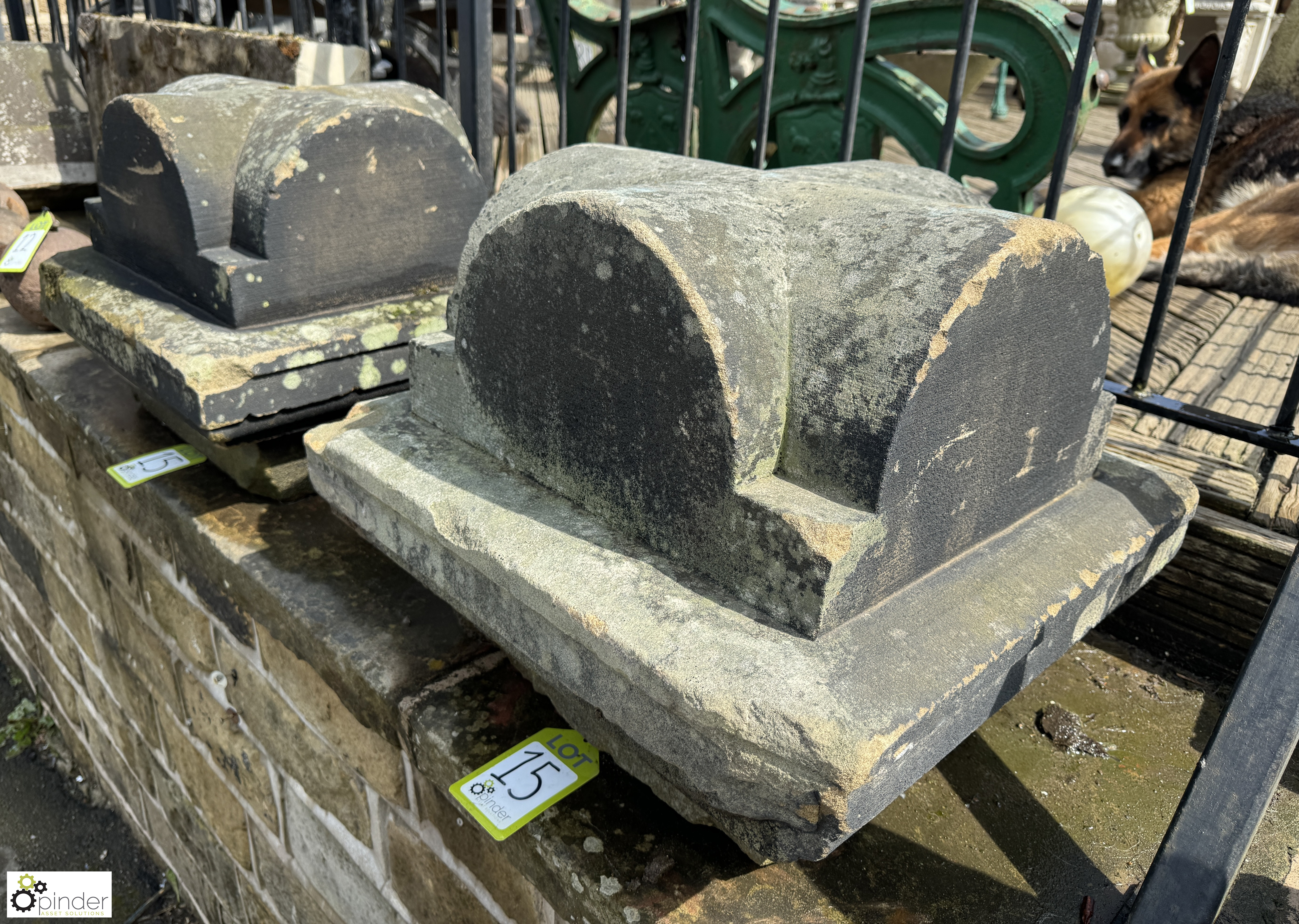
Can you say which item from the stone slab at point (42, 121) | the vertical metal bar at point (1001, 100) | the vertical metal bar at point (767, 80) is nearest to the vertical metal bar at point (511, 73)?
the vertical metal bar at point (767, 80)

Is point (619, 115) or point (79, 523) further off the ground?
point (619, 115)

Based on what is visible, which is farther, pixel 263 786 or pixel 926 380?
pixel 263 786

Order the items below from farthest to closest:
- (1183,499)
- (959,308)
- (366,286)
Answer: (366,286), (1183,499), (959,308)

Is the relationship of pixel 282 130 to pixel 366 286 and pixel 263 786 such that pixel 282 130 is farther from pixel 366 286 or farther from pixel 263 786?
pixel 263 786

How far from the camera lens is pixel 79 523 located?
226 cm

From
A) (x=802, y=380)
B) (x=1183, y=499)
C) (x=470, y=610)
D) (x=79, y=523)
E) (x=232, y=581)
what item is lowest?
(x=79, y=523)

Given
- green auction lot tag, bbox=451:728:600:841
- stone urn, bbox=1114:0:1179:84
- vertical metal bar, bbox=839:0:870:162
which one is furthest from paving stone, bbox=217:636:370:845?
stone urn, bbox=1114:0:1179:84

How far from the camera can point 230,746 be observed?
1.92 meters

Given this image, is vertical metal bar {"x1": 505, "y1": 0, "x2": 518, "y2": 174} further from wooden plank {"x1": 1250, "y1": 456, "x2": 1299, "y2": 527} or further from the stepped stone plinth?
wooden plank {"x1": 1250, "y1": 456, "x2": 1299, "y2": 527}

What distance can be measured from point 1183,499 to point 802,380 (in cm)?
66

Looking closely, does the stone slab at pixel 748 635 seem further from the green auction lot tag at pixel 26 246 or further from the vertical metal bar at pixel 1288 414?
the green auction lot tag at pixel 26 246

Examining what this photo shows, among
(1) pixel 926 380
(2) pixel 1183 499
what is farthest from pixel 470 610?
(2) pixel 1183 499

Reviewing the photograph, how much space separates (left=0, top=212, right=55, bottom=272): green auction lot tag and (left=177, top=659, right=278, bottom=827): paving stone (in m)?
0.99

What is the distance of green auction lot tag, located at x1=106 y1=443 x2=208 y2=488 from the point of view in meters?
1.67
